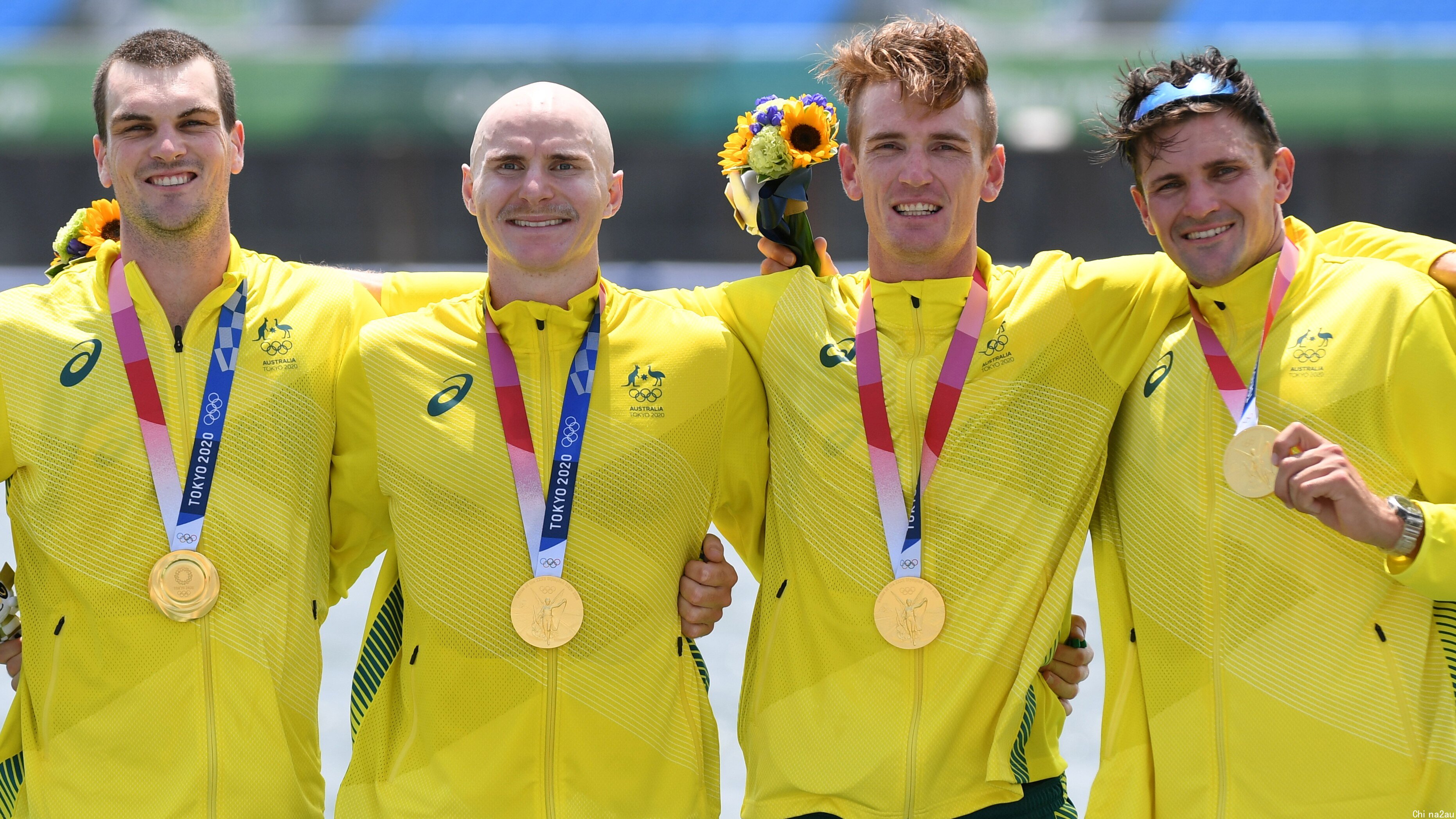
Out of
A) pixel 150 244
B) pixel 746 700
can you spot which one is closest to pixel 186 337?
pixel 150 244

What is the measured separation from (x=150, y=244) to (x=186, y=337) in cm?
26

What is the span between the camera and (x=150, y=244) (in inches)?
133

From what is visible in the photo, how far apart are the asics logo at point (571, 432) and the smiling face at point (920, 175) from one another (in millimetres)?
800

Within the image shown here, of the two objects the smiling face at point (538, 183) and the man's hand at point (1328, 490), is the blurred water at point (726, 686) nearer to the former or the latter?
the man's hand at point (1328, 490)

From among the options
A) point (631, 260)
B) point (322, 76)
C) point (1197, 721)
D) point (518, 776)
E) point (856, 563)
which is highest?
point (856, 563)

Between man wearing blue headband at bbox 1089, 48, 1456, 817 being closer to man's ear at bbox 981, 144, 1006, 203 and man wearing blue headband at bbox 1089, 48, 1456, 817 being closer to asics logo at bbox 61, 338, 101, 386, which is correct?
man's ear at bbox 981, 144, 1006, 203

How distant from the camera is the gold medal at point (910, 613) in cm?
315

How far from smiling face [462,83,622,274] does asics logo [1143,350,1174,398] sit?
4.29 ft

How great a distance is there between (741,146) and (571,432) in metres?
0.99

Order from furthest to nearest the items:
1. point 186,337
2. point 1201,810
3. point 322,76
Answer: point 322,76
point 186,337
point 1201,810

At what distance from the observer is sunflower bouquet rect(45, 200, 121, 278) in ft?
12.2

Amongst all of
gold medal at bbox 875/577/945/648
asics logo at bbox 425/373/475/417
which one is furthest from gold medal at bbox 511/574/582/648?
gold medal at bbox 875/577/945/648

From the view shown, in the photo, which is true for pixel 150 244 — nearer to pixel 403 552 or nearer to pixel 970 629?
pixel 403 552

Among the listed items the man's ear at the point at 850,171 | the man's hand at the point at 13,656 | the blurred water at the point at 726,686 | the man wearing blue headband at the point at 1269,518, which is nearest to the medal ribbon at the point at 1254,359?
the man wearing blue headband at the point at 1269,518
